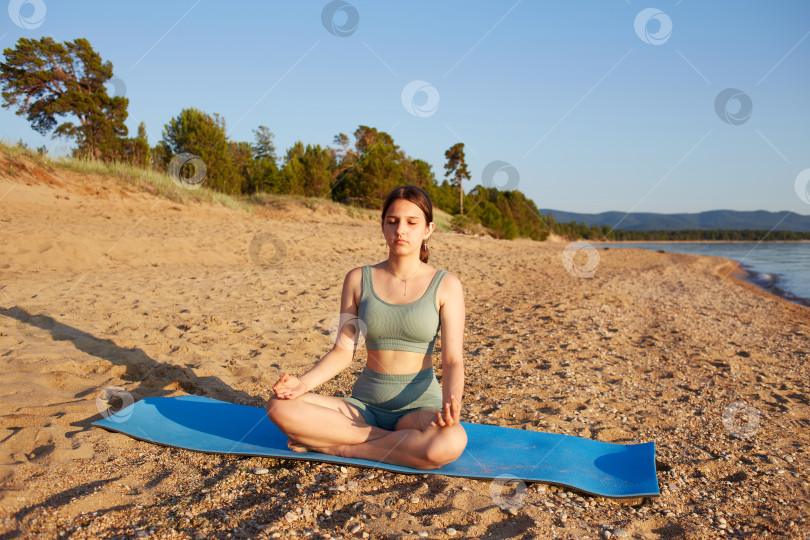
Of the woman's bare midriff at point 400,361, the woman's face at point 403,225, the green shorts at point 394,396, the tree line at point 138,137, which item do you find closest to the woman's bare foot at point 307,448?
the green shorts at point 394,396

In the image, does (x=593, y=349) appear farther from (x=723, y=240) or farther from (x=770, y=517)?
(x=723, y=240)

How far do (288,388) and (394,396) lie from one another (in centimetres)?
60

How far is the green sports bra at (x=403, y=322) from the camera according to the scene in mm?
2764

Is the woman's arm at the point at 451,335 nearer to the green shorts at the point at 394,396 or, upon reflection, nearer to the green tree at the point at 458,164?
the green shorts at the point at 394,396

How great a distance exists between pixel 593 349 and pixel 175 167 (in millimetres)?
21080

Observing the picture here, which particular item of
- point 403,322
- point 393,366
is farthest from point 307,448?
point 403,322

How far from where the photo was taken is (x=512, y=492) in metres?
2.49

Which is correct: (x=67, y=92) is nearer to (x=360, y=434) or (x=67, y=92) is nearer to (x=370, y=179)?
(x=370, y=179)

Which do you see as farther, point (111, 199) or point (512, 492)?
point (111, 199)

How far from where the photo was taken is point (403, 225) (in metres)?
2.73

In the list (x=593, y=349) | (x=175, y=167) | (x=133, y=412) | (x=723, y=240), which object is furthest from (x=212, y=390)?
(x=723, y=240)

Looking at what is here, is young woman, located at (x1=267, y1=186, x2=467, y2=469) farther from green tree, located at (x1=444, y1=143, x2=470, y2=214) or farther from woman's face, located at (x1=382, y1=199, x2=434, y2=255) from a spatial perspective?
green tree, located at (x1=444, y1=143, x2=470, y2=214)

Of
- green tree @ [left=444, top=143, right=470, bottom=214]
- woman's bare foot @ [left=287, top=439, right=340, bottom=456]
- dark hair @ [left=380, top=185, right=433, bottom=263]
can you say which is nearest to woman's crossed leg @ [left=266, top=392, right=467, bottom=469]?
woman's bare foot @ [left=287, top=439, right=340, bottom=456]

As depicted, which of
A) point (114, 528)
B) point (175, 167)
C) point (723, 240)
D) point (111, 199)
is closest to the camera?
point (114, 528)
